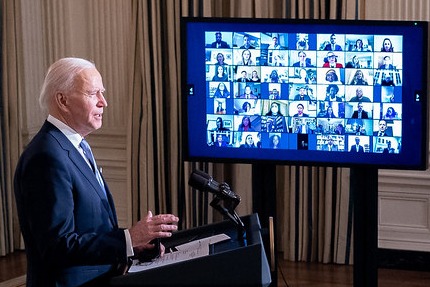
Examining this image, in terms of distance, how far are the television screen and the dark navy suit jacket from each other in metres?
1.37

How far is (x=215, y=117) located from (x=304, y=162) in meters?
0.46

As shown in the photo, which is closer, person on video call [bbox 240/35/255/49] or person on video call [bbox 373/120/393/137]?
person on video call [bbox 373/120/393/137]

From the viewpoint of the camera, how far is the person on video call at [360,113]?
429cm

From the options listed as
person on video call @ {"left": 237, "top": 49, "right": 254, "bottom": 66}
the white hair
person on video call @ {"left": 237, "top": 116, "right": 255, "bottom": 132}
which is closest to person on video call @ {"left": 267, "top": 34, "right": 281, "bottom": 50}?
person on video call @ {"left": 237, "top": 49, "right": 254, "bottom": 66}

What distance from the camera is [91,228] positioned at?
312 centimetres

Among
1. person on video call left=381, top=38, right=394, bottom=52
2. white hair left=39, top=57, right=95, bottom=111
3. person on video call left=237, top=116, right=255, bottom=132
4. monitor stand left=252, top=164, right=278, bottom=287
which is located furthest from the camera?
monitor stand left=252, top=164, right=278, bottom=287

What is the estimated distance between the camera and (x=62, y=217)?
117 inches

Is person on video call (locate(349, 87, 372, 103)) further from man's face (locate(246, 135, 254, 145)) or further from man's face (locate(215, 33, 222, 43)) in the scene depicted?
man's face (locate(215, 33, 222, 43))

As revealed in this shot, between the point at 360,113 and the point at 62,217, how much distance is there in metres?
1.78

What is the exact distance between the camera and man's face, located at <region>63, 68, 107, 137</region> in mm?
3127

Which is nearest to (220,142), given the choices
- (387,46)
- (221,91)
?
(221,91)

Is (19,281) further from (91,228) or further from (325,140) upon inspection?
(91,228)

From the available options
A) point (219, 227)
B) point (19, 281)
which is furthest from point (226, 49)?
point (19, 281)

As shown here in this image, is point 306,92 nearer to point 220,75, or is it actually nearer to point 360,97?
point 360,97
